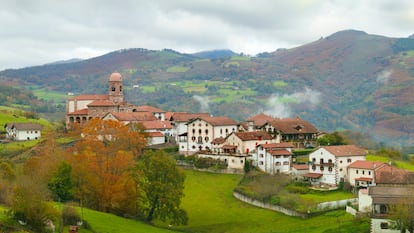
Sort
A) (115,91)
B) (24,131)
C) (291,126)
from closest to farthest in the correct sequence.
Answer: (291,126)
(24,131)
(115,91)

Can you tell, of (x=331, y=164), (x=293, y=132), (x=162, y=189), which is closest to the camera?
(x=162, y=189)

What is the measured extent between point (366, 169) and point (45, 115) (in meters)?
147

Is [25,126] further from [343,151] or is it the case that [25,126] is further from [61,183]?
[343,151]

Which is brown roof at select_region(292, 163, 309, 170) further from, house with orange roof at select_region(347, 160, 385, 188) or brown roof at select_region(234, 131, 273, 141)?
brown roof at select_region(234, 131, 273, 141)

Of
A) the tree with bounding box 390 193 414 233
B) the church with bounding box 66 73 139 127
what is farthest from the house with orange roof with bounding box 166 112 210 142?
the tree with bounding box 390 193 414 233

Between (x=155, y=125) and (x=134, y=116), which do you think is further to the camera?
(x=134, y=116)

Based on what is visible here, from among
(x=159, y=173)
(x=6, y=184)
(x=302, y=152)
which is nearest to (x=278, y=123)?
(x=302, y=152)

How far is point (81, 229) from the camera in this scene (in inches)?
1640

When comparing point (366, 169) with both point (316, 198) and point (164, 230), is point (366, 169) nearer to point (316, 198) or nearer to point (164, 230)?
point (316, 198)

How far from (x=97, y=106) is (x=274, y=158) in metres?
46.5

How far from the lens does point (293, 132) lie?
8656 centimetres

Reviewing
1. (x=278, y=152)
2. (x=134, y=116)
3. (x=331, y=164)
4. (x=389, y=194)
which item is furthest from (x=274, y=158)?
(x=134, y=116)

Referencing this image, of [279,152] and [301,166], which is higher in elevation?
[279,152]

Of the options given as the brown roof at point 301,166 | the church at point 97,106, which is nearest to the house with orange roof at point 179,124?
the church at point 97,106
